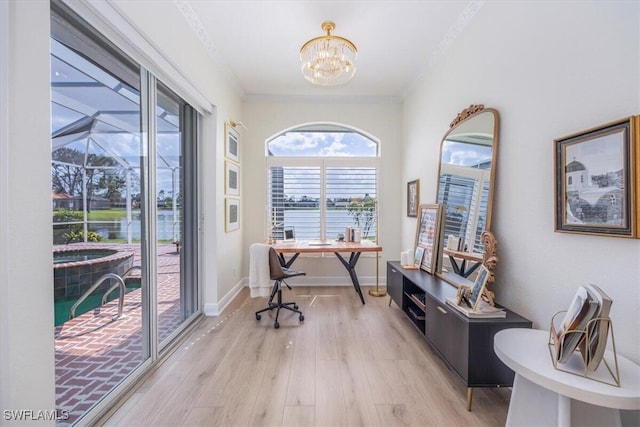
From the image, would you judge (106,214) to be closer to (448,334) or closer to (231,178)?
(231,178)

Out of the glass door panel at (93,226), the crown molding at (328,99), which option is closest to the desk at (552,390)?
the glass door panel at (93,226)

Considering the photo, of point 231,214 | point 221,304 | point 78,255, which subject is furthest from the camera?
point 231,214

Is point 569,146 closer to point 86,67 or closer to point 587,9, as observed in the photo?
point 587,9

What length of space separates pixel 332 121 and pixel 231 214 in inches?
85.1

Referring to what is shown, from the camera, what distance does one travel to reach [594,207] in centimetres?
137

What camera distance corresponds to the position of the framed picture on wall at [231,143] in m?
3.51

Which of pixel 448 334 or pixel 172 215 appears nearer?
pixel 448 334

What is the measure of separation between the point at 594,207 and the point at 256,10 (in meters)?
2.90

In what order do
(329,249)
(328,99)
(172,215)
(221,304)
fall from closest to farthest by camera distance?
(172,215)
(221,304)
(329,249)
(328,99)

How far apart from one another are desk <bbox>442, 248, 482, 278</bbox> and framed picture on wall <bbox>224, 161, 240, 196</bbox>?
2741mm

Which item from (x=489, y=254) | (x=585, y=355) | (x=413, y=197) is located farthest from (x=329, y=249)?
(x=585, y=355)

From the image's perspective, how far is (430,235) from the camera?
2.96m

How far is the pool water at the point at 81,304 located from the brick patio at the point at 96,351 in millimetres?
32

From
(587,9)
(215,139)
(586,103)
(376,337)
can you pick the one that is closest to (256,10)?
(215,139)
